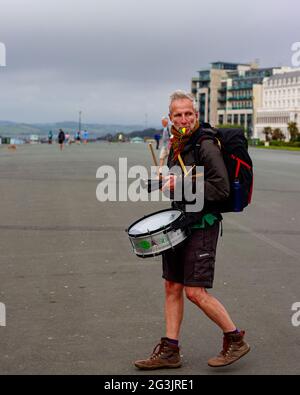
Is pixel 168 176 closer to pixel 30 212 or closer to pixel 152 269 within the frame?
pixel 152 269

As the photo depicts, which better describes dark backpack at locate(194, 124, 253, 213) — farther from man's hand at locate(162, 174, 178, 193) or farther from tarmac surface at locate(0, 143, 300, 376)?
tarmac surface at locate(0, 143, 300, 376)

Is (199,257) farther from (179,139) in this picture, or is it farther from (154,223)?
(179,139)

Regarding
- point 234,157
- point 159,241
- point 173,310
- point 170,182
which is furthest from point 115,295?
point 234,157

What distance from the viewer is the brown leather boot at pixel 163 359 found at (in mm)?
5988

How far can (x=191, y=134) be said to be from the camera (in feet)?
19.2

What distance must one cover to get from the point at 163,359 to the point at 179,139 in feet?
4.89

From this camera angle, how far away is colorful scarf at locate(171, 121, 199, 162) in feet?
19.2

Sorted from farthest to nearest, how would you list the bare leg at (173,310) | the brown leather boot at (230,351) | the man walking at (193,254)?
the bare leg at (173,310) → the brown leather boot at (230,351) → the man walking at (193,254)

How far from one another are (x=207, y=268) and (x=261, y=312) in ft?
6.90

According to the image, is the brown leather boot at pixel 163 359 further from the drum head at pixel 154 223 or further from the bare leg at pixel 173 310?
the drum head at pixel 154 223

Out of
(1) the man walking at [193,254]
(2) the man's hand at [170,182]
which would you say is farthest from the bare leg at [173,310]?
(2) the man's hand at [170,182]

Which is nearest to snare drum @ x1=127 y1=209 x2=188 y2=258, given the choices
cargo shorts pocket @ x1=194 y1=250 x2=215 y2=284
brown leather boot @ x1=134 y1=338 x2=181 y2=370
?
cargo shorts pocket @ x1=194 y1=250 x2=215 y2=284

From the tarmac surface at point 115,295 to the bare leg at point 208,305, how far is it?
31 cm

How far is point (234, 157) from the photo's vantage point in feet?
19.1
